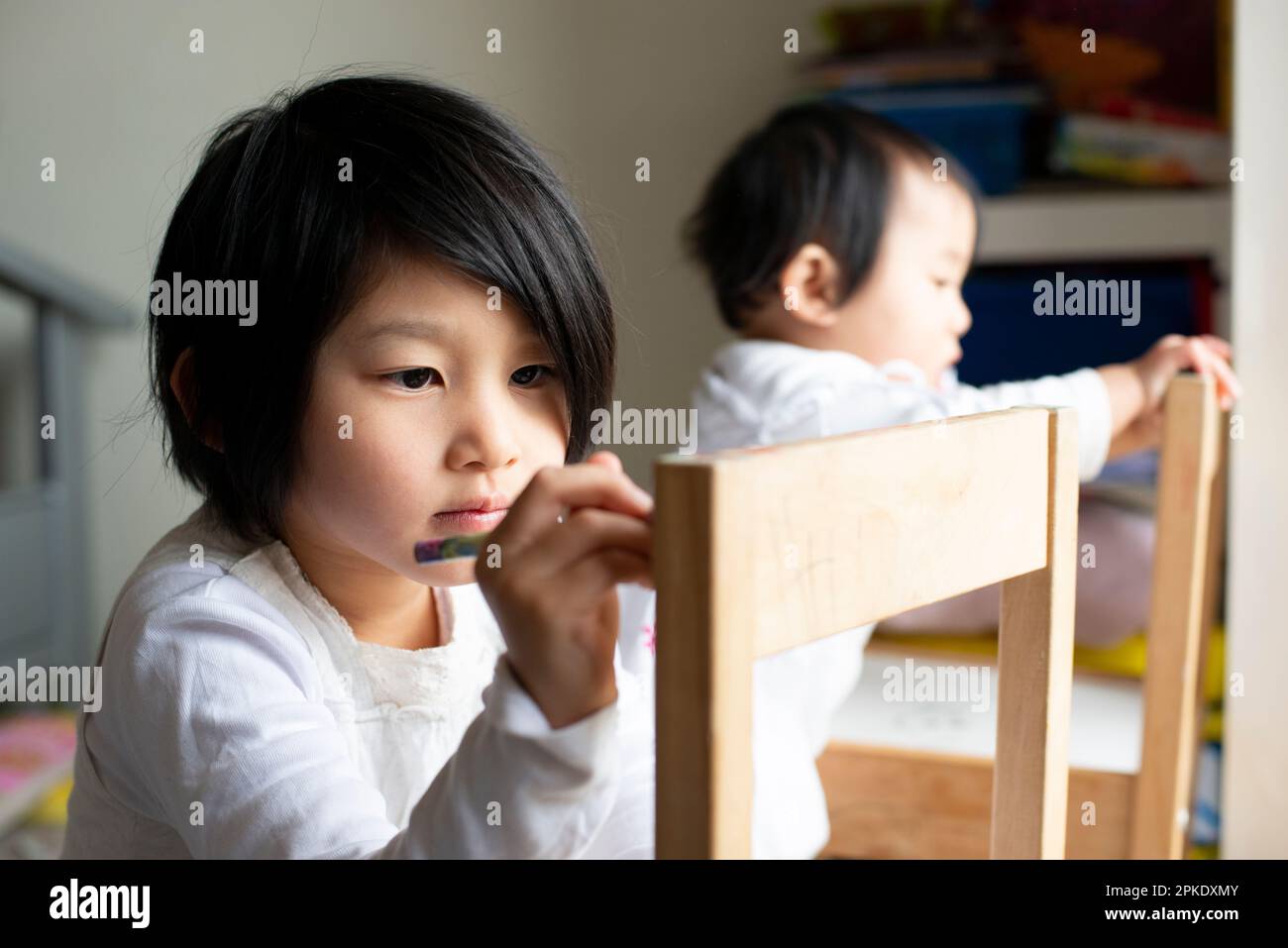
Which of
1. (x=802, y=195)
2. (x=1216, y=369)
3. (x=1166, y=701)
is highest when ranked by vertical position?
(x=802, y=195)

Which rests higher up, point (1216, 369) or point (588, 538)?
point (1216, 369)

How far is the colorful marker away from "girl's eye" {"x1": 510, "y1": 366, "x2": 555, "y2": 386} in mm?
76

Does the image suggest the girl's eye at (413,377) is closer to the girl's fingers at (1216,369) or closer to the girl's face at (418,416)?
the girl's face at (418,416)

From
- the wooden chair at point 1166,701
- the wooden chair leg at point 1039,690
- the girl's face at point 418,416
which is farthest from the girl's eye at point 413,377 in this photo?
the wooden chair at point 1166,701

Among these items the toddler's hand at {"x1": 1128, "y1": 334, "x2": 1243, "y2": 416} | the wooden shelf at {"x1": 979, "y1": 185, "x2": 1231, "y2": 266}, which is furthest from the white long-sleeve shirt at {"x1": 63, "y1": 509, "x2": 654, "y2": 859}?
the wooden shelf at {"x1": 979, "y1": 185, "x2": 1231, "y2": 266}

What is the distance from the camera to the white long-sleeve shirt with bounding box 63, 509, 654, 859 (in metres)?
0.40

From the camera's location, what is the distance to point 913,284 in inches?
44.3

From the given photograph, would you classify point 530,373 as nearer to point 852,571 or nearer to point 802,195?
point 852,571

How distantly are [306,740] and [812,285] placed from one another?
77 centimetres

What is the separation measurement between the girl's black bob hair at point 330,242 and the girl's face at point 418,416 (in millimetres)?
10

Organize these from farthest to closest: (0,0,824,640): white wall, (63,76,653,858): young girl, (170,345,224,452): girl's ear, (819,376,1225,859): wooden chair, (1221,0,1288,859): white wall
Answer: (0,0,824,640): white wall
(1221,0,1288,859): white wall
(819,376,1225,859): wooden chair
(170,345,224,452): girl's ear
(63,76,653,858): young girl

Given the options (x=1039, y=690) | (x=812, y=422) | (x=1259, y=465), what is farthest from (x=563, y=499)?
(x=1259, y=465)

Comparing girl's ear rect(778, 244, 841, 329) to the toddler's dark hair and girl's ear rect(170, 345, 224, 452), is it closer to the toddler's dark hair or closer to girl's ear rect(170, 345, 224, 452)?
the toddler's dark hair

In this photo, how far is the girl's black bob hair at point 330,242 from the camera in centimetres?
54
